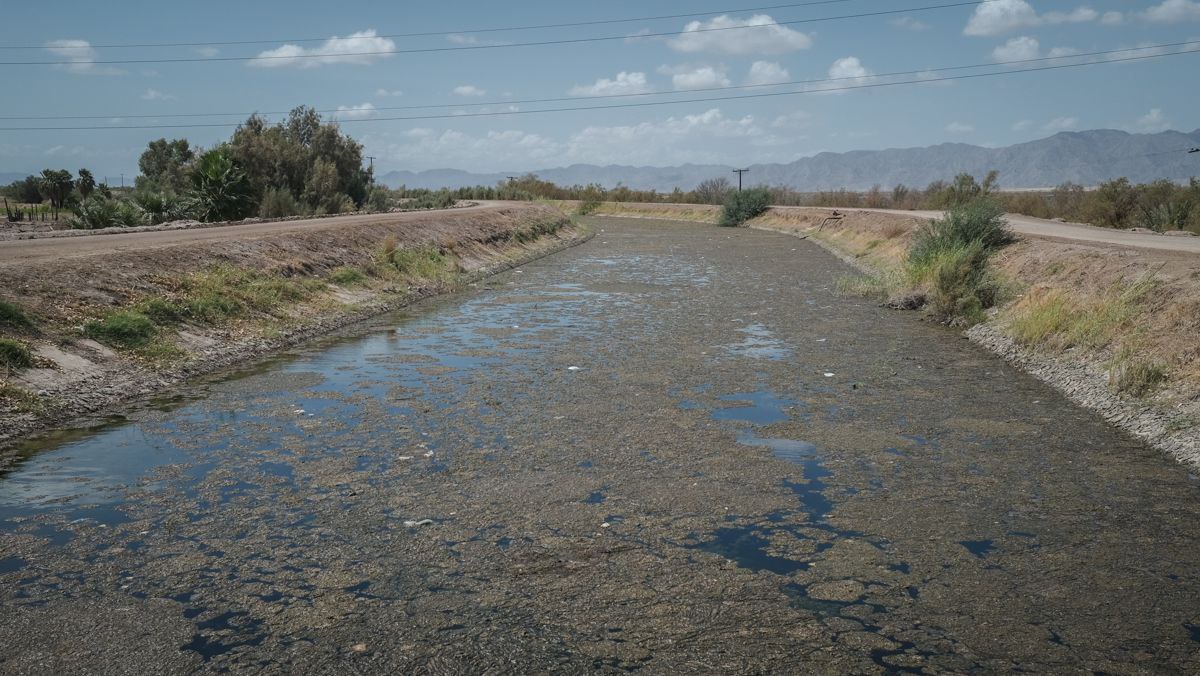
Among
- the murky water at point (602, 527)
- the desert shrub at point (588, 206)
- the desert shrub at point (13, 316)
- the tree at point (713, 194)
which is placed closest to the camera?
the murky water at point (602, 527)

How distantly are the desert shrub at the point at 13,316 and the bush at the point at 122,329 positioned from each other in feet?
2.56

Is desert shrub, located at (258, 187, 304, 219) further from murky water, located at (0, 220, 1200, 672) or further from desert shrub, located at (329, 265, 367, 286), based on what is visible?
murky water, located at (0, 220, 1200, 672)

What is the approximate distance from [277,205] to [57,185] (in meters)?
9.43

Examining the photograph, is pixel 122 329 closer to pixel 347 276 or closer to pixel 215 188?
pixel 347 276

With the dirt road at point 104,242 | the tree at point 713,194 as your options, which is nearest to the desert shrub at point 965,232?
the dirt road at point 104,242

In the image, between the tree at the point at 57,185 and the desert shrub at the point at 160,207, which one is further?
the tree at the point at 57,185

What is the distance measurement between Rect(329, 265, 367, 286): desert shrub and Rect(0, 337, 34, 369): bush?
10221 mm

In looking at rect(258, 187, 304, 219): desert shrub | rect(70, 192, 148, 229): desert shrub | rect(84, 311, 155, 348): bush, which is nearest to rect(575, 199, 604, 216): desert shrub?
rect(258, 187, 304, 219): desert shrub

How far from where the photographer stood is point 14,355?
1031cm

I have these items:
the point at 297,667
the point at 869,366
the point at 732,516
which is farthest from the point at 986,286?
the point at 297,667

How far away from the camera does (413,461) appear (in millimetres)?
8461

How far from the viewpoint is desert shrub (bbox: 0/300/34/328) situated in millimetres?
11055

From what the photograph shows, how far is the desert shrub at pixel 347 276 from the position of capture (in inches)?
816

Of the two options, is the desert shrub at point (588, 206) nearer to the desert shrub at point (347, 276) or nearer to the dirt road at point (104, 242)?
the dirt road at point (104, 242)
